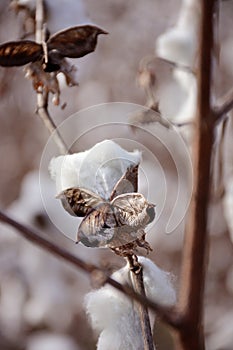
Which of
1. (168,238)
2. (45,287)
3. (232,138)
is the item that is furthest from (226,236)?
(232,138)

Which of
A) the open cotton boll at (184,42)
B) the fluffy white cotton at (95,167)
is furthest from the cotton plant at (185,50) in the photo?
the fluffy white cotton at (95,167)

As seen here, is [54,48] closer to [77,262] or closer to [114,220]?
[114,220]

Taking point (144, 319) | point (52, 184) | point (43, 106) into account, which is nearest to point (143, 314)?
point (144, 319)

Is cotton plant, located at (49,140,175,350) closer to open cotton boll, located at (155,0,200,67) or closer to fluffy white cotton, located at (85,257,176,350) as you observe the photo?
fluffy white cotton, located at (85,257,176,350)

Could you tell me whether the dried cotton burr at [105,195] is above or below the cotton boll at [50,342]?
below

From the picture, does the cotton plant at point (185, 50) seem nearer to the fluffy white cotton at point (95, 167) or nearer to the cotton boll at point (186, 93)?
the cotton boll at point (186, 93)
